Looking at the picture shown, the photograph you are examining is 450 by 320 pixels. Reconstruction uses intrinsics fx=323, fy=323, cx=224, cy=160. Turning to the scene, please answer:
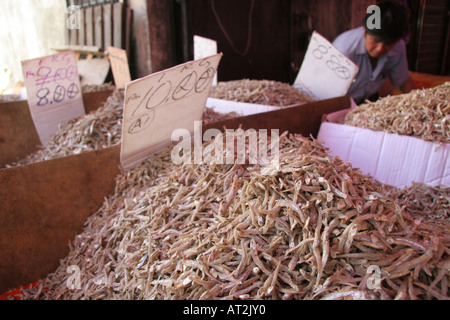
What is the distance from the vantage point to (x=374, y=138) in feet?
5.89

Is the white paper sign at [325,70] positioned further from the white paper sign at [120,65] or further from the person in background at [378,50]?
the white paper sign at [120,65]

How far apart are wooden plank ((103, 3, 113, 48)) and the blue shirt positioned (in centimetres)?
271

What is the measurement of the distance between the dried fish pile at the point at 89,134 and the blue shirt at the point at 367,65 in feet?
7.17

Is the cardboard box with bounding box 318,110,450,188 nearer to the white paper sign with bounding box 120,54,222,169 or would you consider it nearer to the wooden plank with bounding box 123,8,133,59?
the white paper sign with bounding box 120,54,222,169

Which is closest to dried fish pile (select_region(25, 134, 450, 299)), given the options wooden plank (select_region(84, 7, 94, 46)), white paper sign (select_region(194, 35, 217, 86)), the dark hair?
the dark hair

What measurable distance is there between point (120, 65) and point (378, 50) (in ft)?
7.42

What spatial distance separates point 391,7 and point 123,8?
284 cm

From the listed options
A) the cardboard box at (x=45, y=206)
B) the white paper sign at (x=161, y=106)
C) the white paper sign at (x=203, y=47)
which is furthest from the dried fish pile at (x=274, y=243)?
the white paper sign at (x=203, y=47)

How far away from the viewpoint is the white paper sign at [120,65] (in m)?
2.61

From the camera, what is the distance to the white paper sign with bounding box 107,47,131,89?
8.55ft

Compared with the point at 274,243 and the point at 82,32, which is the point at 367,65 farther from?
the point at 82,32

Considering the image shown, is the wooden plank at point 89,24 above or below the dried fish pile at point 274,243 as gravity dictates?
above

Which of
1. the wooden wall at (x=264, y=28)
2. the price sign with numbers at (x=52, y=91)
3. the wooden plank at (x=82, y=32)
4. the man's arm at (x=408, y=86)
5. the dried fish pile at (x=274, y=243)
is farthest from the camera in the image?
the wooden plank at (x=82, y=32)

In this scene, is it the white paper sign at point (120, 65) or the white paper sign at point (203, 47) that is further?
the white paper sign at point (203, 47)
